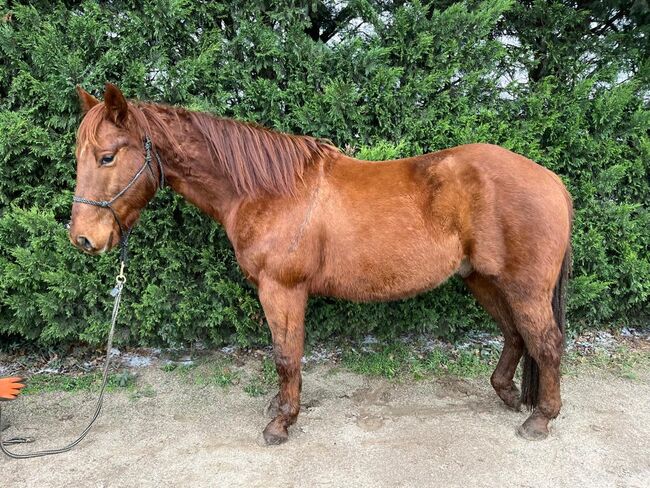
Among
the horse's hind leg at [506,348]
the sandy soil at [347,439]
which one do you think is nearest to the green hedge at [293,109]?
the sandy soil at [347,439]

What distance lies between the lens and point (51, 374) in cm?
356

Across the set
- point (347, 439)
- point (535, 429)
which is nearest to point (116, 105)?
point (347, 439)

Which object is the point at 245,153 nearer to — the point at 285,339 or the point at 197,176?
the point at 197,176

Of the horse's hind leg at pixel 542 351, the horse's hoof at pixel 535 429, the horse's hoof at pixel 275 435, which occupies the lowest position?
the horse's hoof at pixel 535 429

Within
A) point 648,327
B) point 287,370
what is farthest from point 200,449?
point 648,327

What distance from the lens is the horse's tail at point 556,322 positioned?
2.74 meters

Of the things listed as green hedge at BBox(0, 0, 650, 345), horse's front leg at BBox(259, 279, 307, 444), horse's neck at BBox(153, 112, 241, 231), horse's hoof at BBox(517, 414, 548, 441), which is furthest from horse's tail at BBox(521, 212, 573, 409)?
horse's neck at BBox(153, 112, 241, 231)

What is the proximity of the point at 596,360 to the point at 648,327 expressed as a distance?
41.5 inches

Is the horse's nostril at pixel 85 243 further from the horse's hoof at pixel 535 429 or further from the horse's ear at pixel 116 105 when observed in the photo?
the horse's hoof at pixel 535 429

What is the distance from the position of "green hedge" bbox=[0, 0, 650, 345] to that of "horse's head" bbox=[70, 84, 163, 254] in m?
1.04

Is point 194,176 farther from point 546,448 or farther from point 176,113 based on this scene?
point 546,448

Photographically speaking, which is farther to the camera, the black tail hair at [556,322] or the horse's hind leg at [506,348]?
the horse's hind leg at [506,348]

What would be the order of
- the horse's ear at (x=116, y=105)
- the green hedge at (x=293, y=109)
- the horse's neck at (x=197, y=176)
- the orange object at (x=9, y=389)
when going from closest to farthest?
the horse's ear at (x=116, y=105) → the orange object at (x=9, y=389) → the horse's neck at (x=197, y=176) → the green hedge at (x=293, y=109)

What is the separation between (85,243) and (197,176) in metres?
0.72
